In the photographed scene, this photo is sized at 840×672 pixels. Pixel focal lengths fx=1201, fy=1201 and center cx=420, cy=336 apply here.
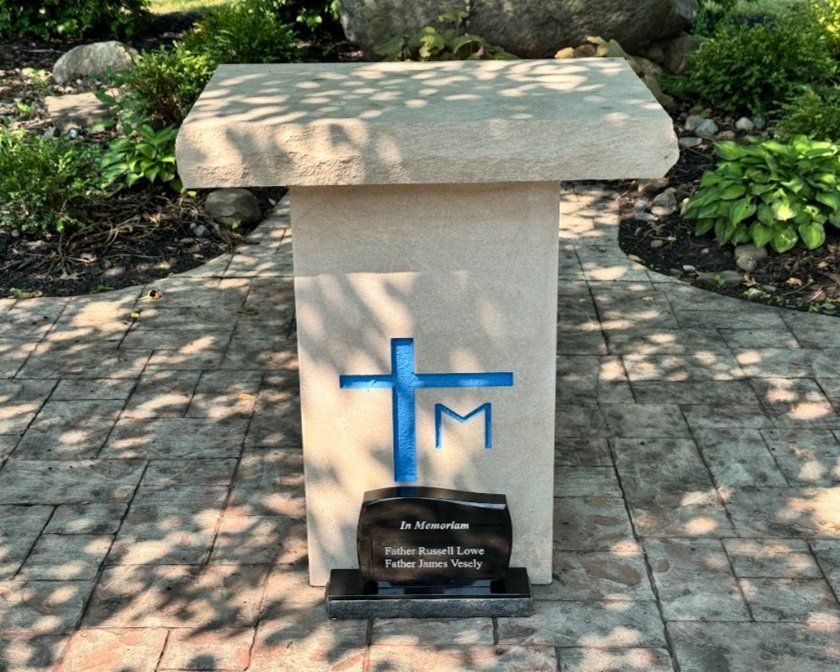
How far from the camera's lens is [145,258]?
25.6 ft

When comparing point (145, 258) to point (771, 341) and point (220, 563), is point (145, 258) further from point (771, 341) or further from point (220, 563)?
point (771, 341)

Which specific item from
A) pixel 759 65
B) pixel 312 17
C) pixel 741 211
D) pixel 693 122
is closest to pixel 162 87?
pixel 312 17

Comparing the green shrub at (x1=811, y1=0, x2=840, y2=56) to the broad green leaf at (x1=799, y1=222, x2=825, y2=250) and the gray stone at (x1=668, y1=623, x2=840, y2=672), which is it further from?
the gray stone at (x1=668, y1=623, x2=840, y2=672)

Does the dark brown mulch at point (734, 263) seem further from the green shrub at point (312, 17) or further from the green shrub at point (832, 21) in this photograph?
the green shrub at point (312, 17)

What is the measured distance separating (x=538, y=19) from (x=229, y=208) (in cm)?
332

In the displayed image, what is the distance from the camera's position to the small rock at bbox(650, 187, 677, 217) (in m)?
8.28

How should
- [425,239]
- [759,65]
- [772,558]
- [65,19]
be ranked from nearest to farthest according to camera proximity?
1. [425,239]
2. [772,558]
3. [759,65]
4. [65,19]

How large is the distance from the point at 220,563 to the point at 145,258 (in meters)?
3.42

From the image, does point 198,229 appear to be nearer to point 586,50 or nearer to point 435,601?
point 586,50

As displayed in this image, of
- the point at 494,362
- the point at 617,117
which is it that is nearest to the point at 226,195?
the point at 494,362

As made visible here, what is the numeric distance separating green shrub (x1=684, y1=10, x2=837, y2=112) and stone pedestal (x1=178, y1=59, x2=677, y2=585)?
535 centimetres

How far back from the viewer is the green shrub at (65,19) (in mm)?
11352

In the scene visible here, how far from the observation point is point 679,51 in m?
10.3

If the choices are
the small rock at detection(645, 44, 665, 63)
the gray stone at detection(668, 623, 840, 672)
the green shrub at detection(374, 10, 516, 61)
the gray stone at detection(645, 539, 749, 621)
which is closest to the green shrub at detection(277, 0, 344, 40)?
the green shrub at detection(374, 10, 516, 61)
